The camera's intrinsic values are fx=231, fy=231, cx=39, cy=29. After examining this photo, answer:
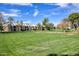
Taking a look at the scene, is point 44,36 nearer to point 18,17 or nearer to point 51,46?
point 51,46

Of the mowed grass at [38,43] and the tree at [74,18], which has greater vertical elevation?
the tree at [74,18]

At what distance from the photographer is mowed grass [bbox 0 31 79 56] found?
257cm

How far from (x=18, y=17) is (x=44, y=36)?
366 mm

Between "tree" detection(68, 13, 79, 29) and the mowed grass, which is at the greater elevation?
"tree" detection(68, 13, 79, 29)

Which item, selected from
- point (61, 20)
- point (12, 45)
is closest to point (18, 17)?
point (12, 45)

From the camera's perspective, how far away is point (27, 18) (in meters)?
2.63

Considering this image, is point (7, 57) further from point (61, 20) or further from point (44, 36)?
point (61, 20)

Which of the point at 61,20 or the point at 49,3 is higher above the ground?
the point at 49,3

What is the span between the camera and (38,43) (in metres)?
2.61

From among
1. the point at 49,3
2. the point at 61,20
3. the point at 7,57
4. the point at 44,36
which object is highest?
the point at 49,3

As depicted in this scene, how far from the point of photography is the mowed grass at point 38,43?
8.43ft

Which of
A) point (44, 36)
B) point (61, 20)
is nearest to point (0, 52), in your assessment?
point (44, 36)

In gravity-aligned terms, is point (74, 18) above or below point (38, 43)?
above

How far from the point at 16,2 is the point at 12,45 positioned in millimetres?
486
